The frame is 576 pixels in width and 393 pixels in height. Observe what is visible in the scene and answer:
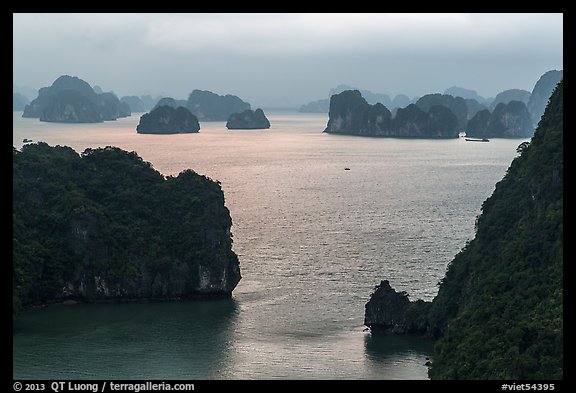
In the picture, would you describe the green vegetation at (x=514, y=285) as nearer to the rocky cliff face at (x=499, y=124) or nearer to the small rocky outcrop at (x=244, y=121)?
the rocky cliff face at (x=499, y=124)

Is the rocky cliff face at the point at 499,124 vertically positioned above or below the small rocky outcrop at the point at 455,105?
below

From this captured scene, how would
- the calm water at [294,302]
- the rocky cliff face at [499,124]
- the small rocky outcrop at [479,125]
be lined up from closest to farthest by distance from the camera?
1. the calm water at [294,302]
2. the rocky cliff face at [499,124]
3. the small rocky outcrop at [479,125]

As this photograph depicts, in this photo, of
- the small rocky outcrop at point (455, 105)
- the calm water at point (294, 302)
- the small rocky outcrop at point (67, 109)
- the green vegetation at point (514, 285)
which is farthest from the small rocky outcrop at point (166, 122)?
the green vegetation at point (514, 285)

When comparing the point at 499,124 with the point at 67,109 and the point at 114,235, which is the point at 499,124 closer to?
the point at 67,109

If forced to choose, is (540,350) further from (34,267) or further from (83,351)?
(34,267)

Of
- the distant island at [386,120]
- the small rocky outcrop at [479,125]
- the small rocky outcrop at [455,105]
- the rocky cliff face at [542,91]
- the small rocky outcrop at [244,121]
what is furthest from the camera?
the rocky cliff face at [542,91]

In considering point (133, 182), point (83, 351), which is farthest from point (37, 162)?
point (83, 351)

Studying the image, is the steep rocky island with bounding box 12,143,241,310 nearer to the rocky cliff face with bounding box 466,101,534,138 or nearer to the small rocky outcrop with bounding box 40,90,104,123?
the rocky cliff face with bounding box 466,101,534,138

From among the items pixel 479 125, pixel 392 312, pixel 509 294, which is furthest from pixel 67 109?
pixel 509 294
